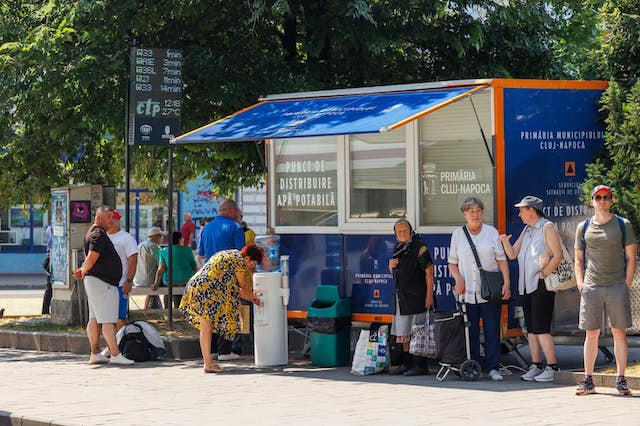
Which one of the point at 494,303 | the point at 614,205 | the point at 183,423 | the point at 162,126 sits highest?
the point at 162,126

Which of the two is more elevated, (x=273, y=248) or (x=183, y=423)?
(x=273, y=248)

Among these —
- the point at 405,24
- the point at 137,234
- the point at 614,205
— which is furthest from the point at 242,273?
the point at 137,234

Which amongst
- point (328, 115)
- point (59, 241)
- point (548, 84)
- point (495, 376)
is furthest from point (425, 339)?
point (59, 241)

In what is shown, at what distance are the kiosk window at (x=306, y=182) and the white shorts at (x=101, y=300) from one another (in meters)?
2.17

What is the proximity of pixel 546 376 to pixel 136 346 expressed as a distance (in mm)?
4995

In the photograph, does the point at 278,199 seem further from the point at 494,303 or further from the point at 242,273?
the point at 494,303

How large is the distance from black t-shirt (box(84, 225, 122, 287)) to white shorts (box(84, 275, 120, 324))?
0.26 feet

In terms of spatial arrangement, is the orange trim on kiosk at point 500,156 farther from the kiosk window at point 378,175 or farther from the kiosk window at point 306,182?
the kiosk window at point 306,182

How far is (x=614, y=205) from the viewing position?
1274 centimetres

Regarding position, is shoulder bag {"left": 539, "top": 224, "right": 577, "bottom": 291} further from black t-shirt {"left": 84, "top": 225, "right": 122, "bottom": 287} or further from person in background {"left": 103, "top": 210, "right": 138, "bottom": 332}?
person in background {"left": 103, "top": 210, "right": 138, "bottom": 332}

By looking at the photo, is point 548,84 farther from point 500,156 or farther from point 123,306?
point 123,306

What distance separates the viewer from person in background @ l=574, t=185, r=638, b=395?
36.4 feet

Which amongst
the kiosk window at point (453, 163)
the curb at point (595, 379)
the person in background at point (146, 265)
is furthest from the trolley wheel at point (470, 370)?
the person in background at point (146, 265)

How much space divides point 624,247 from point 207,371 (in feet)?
15.8
